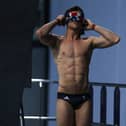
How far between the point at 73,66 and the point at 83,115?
393 millimetres

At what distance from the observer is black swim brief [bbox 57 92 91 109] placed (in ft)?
10.5

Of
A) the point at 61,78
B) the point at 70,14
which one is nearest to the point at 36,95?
the point at 61,78

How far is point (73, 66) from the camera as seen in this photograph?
3.28 meters

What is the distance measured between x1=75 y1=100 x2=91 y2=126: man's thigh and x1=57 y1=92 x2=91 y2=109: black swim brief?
3cm

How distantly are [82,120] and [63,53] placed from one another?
55cm

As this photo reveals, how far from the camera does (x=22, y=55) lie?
566 millimetres

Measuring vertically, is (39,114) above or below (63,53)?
below

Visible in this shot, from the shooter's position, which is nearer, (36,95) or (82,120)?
(82,120)

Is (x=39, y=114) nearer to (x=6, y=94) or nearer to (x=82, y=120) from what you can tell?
(x=82, y=120)

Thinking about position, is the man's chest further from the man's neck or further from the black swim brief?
the black swim brief

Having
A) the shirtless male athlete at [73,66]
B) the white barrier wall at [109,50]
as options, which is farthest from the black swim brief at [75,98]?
the white barrier wall at [109,50]

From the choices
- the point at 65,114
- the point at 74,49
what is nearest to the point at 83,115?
the point at 65,114

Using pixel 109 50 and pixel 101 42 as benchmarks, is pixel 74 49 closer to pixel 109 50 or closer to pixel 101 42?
pixel 101 42

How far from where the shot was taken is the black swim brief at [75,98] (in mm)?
3201
